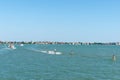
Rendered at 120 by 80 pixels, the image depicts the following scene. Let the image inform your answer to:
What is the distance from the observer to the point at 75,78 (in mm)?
56469

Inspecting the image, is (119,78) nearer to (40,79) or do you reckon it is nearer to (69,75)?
(69,75)

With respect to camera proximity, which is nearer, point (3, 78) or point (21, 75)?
point (3, 78)

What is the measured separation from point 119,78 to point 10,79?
18858 millimetres

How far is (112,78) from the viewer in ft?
191

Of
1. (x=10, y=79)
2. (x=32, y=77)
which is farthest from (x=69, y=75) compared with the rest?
(x=10, y=79)

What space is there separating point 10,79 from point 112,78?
17.8m

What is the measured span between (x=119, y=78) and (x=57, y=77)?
10.9 metres

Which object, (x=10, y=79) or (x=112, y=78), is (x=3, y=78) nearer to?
(x=10, y=79)

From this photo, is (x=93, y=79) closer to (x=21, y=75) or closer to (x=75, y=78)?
(x=75, y=78)

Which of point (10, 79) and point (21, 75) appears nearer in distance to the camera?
point (10, 79)

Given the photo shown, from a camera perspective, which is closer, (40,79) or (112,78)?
(40,79)

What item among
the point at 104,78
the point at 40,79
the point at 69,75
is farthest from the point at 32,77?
the point at 104,78

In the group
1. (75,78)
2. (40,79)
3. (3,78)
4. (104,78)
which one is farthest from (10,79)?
(104,78)

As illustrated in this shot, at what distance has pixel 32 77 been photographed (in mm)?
56688
